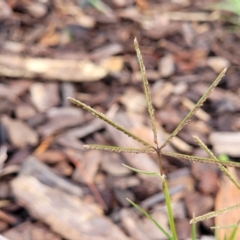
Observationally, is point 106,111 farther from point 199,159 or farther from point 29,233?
point 199,159

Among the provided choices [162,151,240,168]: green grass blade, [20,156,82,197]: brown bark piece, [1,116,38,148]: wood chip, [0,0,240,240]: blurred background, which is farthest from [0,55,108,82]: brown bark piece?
[162,151,240,168]: green grass blade

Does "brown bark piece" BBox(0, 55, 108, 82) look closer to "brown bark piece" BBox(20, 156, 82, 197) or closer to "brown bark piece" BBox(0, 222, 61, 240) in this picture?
"brown bark piece" BBox(20, 156, 82, 197)

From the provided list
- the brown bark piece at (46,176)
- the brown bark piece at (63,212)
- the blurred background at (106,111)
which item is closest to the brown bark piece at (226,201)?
the blurred background at (106,111)

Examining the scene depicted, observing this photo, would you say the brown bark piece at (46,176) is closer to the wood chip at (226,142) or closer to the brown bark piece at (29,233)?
the brown bark piece at (29,233)

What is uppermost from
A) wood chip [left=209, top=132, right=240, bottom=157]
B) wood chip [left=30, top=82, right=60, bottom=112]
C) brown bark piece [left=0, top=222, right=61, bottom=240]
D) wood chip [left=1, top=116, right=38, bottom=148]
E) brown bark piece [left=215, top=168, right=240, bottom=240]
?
wood chip [left=30, top=82, right=60, bottom=112]

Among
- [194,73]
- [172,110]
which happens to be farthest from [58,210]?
[194,73]

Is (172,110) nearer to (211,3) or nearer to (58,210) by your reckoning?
(58,210)

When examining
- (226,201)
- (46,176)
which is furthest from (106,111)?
(226,201)
